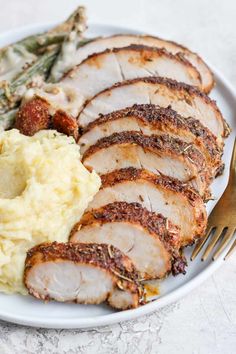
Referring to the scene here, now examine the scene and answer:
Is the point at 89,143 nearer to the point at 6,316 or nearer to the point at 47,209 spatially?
the point at 47,209

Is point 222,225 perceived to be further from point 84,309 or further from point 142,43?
point 142,43

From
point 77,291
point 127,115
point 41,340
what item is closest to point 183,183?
point 127,115

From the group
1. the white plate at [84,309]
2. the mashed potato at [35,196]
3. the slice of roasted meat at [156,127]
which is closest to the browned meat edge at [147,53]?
the slice of roasted meat at [156,127]

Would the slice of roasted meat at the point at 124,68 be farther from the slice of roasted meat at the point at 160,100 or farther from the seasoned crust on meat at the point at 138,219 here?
the seasoned crust on meat at the point at 138,219

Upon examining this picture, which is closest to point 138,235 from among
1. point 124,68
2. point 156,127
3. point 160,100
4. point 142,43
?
point 156,127

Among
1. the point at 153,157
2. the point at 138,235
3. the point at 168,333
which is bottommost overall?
the point at 168,333

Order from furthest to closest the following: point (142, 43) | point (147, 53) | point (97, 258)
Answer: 1. point (142, 43)
2. point (147, 53)
3. point (97, 258)
